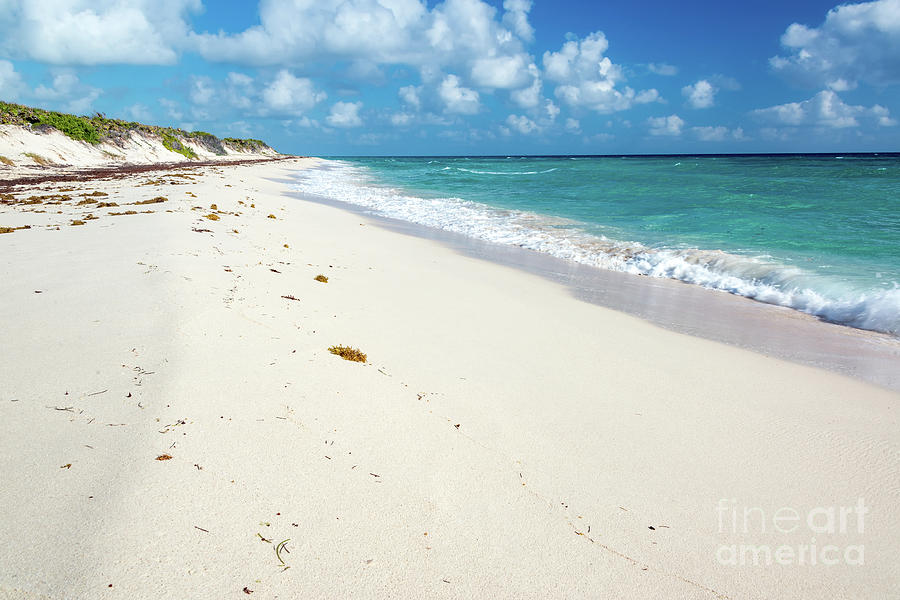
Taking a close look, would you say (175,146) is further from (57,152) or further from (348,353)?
(348,353)

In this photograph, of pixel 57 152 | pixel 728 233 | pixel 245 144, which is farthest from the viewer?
pixel 245 144

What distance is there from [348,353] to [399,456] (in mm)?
1369

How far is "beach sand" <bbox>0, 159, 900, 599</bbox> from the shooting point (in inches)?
74.1

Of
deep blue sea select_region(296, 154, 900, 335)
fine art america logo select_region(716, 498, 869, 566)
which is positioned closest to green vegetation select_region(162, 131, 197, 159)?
deep blue sea select_region(296, 154, 900, 335)

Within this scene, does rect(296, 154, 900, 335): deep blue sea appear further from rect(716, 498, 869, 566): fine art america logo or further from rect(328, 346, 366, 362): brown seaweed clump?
rect(328, 346, 366, 362): brown seaweed clump

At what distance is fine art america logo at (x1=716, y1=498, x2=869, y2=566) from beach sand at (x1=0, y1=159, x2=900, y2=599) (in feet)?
0.05

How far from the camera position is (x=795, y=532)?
2.45 metres

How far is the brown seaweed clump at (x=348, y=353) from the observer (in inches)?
148

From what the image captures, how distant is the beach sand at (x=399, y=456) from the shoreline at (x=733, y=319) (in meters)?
0.55

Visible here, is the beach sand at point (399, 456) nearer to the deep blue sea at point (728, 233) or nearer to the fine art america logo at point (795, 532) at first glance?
the fine art america logo at point (795, 532)

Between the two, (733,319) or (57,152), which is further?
(57,152)

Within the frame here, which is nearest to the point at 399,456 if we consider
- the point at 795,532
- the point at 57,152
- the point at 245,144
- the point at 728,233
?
the point at 795,532

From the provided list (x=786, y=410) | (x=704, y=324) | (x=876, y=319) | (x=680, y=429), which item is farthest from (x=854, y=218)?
(x=680, y=429)

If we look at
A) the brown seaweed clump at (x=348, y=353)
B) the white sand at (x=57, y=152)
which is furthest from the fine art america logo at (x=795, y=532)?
the white sand at (x=57, y=152)
